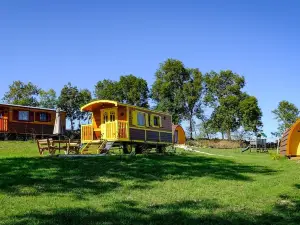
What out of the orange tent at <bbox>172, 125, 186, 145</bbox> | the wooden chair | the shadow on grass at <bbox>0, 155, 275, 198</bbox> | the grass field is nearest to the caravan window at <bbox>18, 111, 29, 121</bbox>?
the wooden chair

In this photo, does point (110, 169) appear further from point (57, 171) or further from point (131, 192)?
point (131, 192)

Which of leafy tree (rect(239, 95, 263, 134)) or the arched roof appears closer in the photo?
the arched roof

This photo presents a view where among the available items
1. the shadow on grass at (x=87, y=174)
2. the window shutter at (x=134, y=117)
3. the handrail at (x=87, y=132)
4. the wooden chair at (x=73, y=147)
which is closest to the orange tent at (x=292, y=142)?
the shadow on grass at (x=87, y=174)

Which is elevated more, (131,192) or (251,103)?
(251,103)

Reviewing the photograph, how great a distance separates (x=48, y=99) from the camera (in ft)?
167

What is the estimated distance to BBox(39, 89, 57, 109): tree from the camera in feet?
165

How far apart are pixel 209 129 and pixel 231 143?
8881mm

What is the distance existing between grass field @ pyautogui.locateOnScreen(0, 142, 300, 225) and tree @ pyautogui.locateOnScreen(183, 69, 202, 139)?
1451 inches

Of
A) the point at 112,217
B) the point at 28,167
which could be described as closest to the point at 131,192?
the point at 112,217

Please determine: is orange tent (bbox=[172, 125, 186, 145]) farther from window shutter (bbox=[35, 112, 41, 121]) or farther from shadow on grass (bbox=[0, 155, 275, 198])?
shadow on grass (bbox=[0, 155, 275, 198])

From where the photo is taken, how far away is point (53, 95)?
167 ft

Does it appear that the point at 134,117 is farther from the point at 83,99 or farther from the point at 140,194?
the point at 83,99

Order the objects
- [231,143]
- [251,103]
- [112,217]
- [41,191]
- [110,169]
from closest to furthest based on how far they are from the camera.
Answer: [112,217], [41,191], [110,169], [231,143], [251,103]

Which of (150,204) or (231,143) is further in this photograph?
(231,143)
